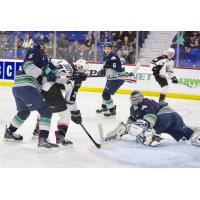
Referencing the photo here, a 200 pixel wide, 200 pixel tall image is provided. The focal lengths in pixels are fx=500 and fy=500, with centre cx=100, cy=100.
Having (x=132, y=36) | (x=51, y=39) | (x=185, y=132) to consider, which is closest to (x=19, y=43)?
(x=51, y=39)

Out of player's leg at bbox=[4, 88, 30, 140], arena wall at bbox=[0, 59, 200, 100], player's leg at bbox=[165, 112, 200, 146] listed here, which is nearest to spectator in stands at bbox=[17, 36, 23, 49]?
arena wall at bbox=[0, 59, 200, 100]

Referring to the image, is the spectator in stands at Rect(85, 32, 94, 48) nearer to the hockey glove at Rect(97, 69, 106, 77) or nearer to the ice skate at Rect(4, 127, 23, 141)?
the hockey glove at Rect(97, 69, 106, 77)

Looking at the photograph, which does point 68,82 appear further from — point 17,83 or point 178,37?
point 178,37

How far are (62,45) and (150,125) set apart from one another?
929 mm

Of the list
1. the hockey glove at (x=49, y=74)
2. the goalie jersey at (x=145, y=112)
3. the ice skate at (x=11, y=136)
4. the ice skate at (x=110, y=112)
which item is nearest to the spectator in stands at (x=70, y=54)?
the hockey glove at (x=49, y=74)

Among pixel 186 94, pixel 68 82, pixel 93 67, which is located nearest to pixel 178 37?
pixel 186 94

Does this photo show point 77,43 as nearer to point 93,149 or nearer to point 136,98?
point 136,98

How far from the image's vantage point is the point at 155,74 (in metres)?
4.32

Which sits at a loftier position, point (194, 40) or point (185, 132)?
point (194, 40)

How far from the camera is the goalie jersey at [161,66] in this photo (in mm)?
4240

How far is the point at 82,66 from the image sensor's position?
12.9 feet

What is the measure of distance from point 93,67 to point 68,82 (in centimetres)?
36

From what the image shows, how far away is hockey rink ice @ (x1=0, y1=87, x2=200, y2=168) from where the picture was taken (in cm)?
365

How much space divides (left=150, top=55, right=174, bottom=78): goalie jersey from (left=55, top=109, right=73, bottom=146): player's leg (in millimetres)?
867
